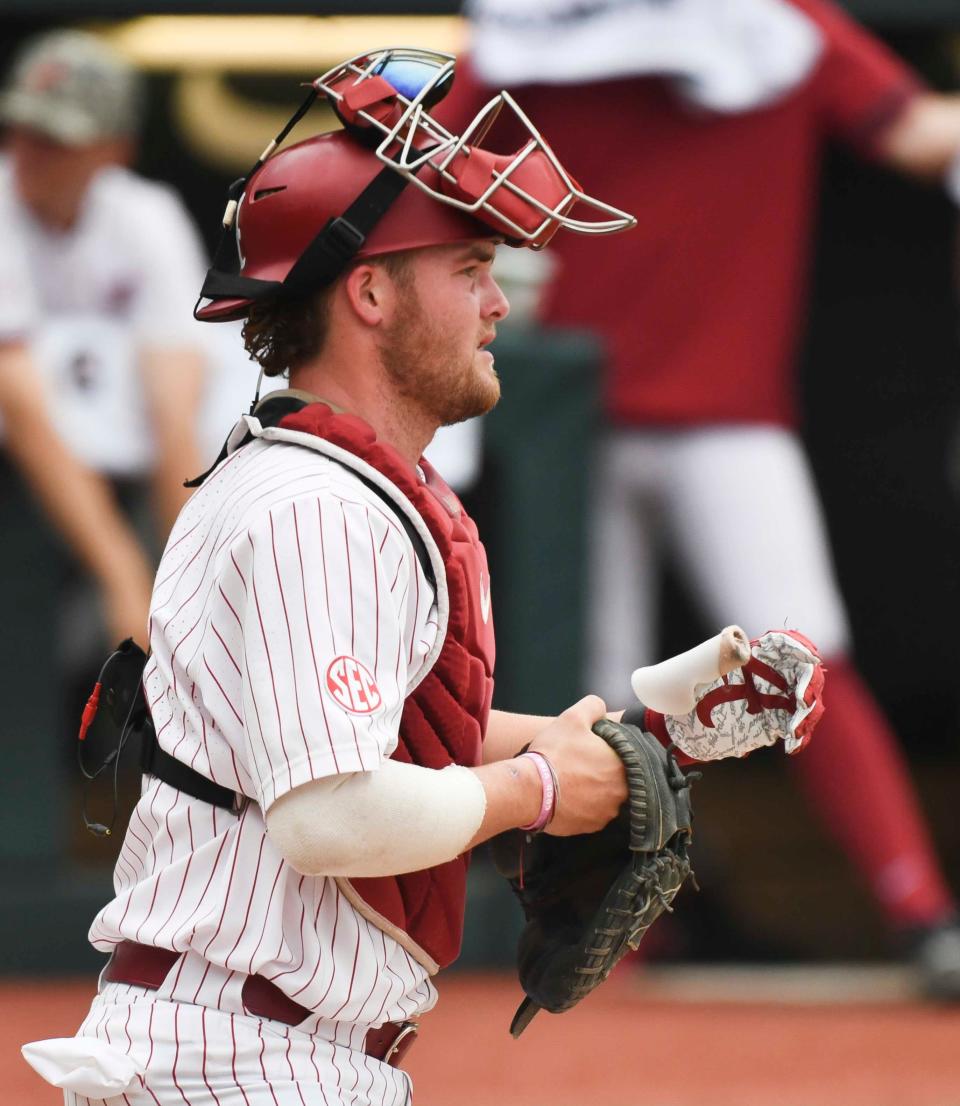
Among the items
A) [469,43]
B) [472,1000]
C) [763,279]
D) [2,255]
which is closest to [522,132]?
[469,43]

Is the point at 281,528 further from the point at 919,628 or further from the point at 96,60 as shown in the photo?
the point at 919,628

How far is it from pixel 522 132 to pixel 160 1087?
10.7 feet

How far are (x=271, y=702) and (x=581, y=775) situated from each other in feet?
1.15

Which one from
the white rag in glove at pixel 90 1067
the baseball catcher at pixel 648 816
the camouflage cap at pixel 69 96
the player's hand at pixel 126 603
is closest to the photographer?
the white rag in glove at pixel 90 1067

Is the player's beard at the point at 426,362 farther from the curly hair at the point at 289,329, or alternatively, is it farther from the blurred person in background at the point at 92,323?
the blurred person in background at the point at 92,323

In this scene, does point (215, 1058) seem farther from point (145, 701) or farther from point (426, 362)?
point (426, 362)

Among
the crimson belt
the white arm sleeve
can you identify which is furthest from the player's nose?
the crimson belt

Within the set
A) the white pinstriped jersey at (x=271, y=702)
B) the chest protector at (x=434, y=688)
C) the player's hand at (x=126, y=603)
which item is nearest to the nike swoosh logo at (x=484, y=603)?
the chest protector at (x=434, y=688)

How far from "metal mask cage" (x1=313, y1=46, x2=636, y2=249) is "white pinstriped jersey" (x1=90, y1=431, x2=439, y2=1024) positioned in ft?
0.97

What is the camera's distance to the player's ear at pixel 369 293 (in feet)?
6.90

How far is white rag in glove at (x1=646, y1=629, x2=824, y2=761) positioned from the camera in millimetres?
2062

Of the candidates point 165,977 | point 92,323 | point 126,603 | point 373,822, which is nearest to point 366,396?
point 373,822

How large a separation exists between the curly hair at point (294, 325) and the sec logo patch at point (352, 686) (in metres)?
0.43

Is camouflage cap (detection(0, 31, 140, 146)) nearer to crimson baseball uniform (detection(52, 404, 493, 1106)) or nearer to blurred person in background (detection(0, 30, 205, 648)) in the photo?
blurred person in background (detection(0, 30, 205, 648))
